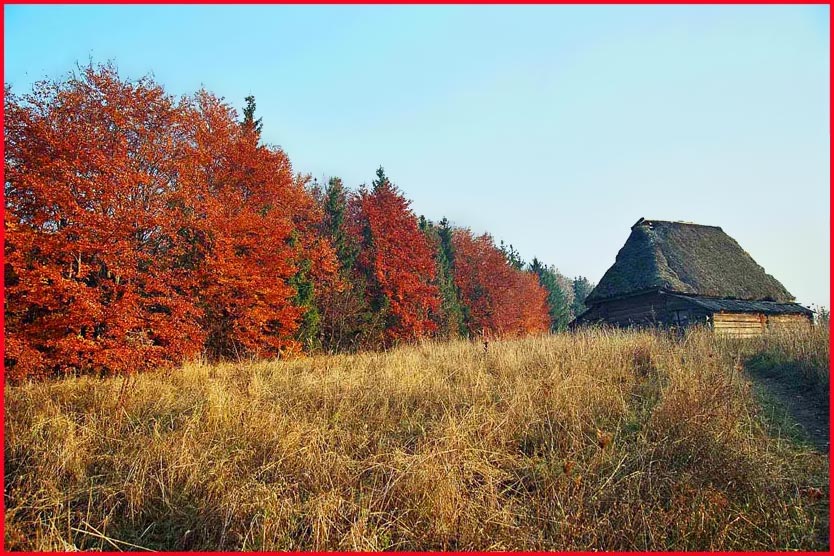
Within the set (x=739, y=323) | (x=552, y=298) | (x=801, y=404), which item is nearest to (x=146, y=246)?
(x=801, y=404)

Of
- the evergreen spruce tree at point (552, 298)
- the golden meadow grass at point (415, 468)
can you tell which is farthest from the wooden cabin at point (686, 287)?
the evergreen spruce tree at point (552, 298)

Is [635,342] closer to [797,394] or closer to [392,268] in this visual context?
[797,394]

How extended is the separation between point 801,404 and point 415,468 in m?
6.03

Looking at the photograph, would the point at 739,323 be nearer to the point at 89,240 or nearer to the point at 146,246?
the point at 146,246

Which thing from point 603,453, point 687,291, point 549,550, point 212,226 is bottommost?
point 549,550

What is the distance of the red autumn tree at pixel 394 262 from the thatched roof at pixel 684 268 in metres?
10.3

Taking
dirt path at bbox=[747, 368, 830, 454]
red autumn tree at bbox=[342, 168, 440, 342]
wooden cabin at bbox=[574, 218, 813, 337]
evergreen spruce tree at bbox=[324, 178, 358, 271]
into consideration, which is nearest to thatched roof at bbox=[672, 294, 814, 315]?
wooden cabin at bbox=[574, 218, 813, 337]

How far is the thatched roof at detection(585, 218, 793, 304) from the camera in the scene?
62.3 ft

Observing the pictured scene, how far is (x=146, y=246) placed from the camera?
13914 millimetres

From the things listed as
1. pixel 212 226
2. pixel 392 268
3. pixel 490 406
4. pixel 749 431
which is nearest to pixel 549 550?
pixel 490 406

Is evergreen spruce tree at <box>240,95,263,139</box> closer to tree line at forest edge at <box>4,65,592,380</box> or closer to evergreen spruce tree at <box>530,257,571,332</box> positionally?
tree line at forest edge at <box>4,65,592,380</box>

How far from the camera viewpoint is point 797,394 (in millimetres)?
7141

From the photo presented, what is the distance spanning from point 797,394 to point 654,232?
15.9 m

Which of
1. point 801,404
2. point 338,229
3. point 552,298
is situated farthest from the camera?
point 552,298
